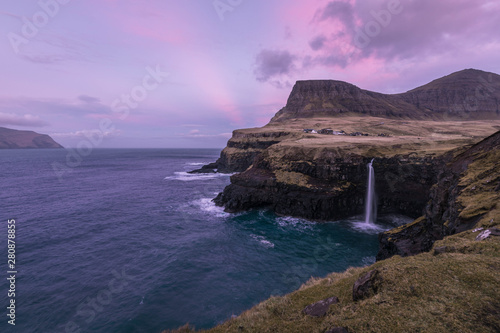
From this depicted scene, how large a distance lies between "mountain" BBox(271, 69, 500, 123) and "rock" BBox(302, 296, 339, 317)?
563 feet

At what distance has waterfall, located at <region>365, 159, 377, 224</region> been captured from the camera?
46588 mm

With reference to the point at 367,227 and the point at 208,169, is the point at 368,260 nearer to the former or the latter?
the point at 367,227

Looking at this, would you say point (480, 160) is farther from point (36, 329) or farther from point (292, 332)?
point (36, 329)

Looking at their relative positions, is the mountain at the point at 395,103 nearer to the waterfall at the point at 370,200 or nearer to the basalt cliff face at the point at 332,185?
the basalt cliff face at the point at 332,185

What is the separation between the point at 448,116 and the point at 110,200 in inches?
9355

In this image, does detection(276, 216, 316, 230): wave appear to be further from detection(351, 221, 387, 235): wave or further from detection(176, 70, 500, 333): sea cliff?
detection(351, 221, 387, 235): wave

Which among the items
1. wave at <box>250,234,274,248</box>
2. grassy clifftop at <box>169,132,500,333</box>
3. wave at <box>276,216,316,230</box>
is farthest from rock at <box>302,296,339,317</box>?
wave at <box>276,216,316,230</box>

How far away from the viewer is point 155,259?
3075 cm

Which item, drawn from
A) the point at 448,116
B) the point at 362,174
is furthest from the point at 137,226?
the point at 448,116

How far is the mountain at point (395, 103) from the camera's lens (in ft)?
564

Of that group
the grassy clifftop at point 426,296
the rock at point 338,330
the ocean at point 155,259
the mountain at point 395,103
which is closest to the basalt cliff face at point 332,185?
the ocean at point 155,259

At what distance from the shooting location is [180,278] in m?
26.5

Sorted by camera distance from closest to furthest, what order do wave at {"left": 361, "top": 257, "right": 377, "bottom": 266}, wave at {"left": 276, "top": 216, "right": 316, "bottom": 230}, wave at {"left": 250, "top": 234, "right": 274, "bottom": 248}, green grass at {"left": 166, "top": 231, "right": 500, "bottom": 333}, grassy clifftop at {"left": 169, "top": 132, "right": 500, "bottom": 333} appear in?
green grass at {"left": 166, "top": 231, "right": 500, "bottom": 333}
grassy clifftop at {"left": 169, "top": 132, "right": 500, "bottom": 333}
wave at {"left": 361, "top": 257, "right": 377, "bottom": 266}
wave at {"left": 250, "top": 234, "right": 274, "bottom": 248}
wave at {"left": 276, "top": 216, "right": 316, "bottom": 230}

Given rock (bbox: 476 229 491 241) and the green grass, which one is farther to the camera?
rock (bbox: 476 229 491 241)
